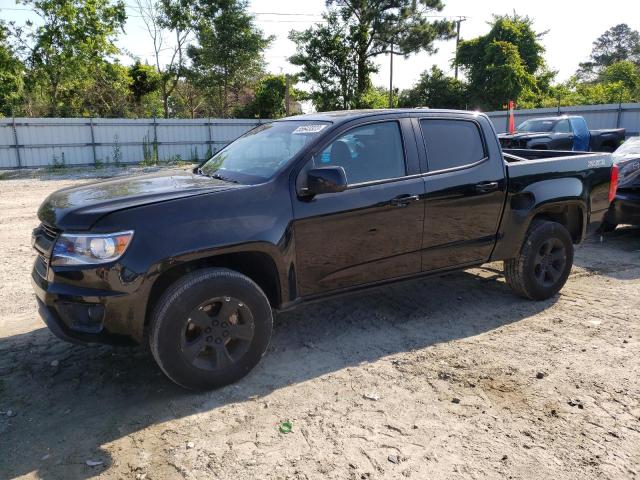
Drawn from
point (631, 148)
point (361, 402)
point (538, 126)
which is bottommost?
point (361, 402)

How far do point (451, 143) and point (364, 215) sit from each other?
1.20 m

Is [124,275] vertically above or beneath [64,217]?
beneath

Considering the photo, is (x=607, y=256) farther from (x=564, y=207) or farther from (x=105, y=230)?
(x=105, y=230)

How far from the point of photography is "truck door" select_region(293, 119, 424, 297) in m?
3.73

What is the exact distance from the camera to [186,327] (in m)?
3.28

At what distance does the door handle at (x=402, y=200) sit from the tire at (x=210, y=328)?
1.26 meters

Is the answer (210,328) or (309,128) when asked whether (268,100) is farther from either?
(210,328)

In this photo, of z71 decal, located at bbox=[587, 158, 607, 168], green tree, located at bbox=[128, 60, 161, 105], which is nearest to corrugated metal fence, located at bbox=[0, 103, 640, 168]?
green tree, located at bbox=[128, 60, 161, 105]

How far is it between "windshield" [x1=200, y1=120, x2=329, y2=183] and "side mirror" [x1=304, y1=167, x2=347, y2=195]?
1.02ft

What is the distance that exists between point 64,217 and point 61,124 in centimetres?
1993

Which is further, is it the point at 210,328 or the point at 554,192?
the point at 554,192

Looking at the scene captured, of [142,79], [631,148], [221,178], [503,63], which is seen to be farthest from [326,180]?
[503,63]

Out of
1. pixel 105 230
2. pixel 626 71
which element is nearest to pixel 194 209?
pixel 105 230

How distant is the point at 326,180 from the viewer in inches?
138
